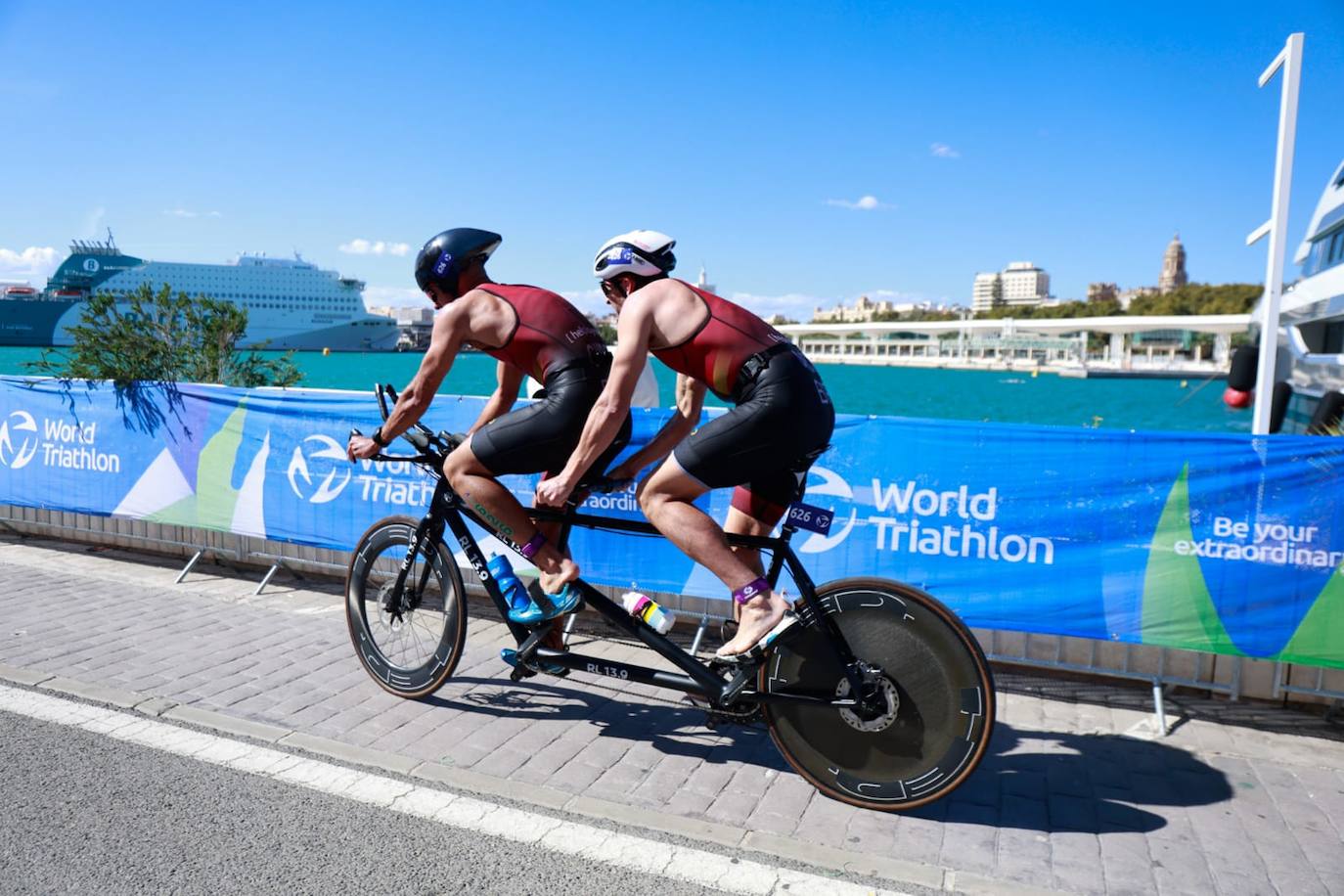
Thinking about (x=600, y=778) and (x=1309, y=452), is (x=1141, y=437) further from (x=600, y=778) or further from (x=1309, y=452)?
(x=600, y=778)

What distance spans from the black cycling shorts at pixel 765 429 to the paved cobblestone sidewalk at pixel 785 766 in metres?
1.28

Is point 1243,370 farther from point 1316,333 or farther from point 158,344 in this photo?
point 158,344

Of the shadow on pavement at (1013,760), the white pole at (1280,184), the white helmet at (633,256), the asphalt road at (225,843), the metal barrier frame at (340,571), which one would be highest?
the white pole at (1280,184)

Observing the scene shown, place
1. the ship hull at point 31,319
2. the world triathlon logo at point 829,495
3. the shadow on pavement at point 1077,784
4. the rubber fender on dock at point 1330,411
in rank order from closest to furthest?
the shadow on pavement at point 1077,784 → the world triathlon logo at point 829,495 → the rubber fender on dock at point 1330,411 → the ship hull at point 31,319

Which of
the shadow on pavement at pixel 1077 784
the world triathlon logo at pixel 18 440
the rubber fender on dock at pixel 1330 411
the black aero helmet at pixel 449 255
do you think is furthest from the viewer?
the rubber fender on dock at pixel 1330 411

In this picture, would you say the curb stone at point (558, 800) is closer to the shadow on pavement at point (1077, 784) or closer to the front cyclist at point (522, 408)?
the shadow on pavement at point (1077, 784)

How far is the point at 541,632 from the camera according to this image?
13.5 feet

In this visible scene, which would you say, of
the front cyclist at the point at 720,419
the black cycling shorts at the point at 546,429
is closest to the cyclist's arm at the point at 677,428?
the black cycling shorts at the point at 546,429

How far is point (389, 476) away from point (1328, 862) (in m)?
5.30

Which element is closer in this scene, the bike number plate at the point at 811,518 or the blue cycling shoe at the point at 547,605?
the bike number plate at the point at 811,518

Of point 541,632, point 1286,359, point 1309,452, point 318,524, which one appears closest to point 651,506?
point 541,632

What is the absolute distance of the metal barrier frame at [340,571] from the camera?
4.72 metres

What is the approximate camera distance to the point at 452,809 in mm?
3500

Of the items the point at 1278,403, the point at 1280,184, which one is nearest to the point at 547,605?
the point at 1280,184
